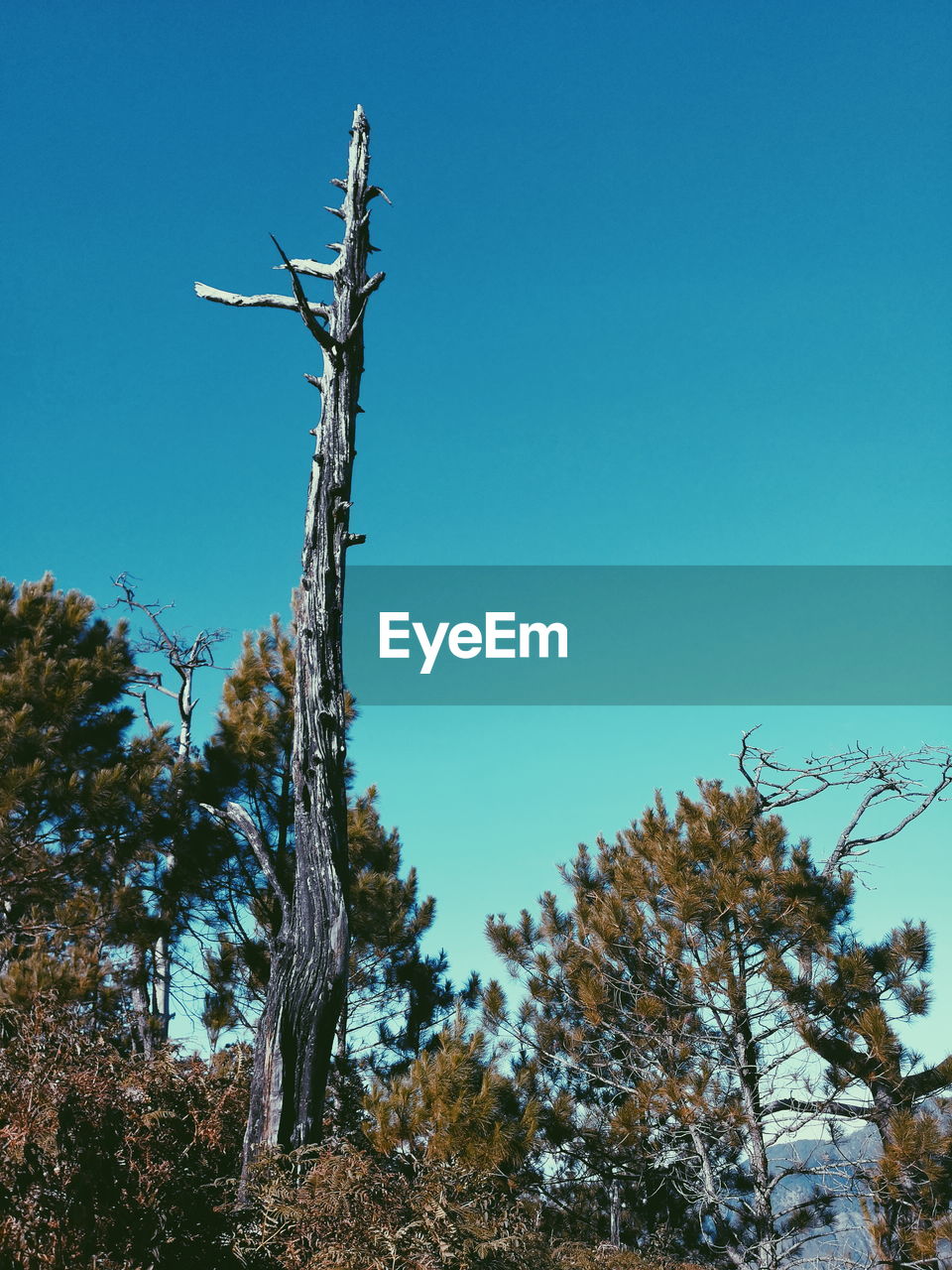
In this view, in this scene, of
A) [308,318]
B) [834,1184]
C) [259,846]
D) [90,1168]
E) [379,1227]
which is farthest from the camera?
[834,1184]

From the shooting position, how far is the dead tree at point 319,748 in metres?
5.33

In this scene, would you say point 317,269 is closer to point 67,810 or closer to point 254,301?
point 254,301

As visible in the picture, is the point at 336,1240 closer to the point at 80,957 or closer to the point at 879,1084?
the point at 80,957

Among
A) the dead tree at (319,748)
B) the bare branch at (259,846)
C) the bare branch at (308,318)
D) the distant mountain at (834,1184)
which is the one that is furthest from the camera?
the distant mountain at (834,1184)

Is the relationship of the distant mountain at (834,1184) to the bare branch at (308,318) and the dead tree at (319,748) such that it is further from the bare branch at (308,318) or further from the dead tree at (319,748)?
the bare branch at (308,318)

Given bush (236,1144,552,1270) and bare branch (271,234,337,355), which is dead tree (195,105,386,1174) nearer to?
bare branch (271,234,337,355)

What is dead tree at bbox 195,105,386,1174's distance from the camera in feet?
17.5

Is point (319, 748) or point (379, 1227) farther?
point (319, 748)

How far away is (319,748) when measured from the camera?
20.6 feet

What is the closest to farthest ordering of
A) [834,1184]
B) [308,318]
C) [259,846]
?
[259,846]
[308,318]
[834,1184]

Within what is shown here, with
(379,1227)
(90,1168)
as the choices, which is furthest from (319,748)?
(90,1168)

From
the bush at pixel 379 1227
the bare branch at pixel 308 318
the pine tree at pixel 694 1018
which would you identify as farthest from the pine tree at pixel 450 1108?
the bare branch at pixel 308 318

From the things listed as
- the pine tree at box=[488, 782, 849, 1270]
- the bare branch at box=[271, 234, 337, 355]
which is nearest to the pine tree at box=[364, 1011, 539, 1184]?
the pine tree at box=[488, 782, 849, 1270]

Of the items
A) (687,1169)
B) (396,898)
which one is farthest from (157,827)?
(687,1169)
